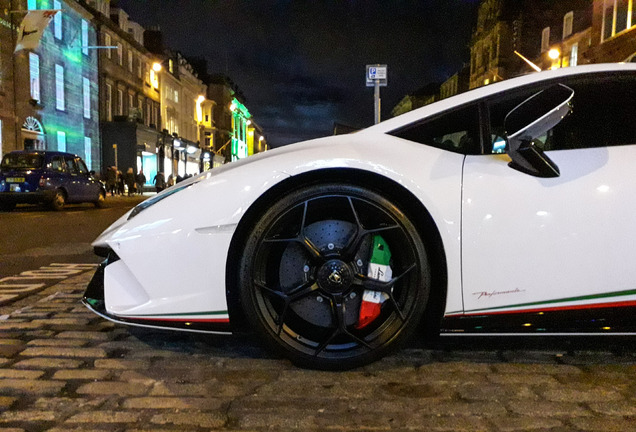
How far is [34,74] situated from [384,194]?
25409 millimetres

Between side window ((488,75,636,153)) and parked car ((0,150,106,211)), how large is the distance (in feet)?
46.8

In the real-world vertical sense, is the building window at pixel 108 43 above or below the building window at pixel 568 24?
below

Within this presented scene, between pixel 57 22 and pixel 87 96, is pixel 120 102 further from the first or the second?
pixel 57 22

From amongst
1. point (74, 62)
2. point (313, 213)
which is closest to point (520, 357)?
point (313, 213)

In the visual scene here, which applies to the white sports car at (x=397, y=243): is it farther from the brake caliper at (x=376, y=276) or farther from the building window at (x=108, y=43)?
the building window at (x=108, y=43)

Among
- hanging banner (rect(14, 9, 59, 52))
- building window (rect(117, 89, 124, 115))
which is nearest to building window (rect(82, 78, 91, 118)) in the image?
building window (rect(117, 89, 124, 115))

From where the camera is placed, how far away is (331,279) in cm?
222

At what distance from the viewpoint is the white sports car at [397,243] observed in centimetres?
215

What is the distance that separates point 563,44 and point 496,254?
115ft

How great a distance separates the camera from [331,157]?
7.47 ft

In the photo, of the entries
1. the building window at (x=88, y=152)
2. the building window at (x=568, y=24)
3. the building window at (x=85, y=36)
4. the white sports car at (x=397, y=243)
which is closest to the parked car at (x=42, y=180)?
the white sports car at (x=397, y=243)

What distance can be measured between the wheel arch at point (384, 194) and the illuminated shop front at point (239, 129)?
6230 centimetres

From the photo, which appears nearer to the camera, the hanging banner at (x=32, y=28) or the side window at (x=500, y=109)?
the side window at (x=500, y=109)

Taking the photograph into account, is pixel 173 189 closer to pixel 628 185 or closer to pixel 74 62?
pixel 628 185
